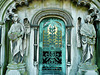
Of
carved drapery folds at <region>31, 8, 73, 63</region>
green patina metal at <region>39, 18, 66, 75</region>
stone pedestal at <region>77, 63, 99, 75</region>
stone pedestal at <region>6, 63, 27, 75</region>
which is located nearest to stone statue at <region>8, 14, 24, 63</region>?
stone pedestal at <region>6, 63, 27, 75</region>

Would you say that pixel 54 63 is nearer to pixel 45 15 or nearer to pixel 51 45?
pixel 51 45

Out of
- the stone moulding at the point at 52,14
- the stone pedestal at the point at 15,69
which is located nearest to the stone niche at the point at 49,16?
the stone moulding at the point at 52,14

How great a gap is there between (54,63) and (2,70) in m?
2.32

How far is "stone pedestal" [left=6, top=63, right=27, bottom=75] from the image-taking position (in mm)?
4738

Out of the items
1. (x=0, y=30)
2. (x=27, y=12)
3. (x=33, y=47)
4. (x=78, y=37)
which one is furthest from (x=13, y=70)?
(x=78, y=37)

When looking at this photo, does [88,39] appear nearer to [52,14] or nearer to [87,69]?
[87,69]

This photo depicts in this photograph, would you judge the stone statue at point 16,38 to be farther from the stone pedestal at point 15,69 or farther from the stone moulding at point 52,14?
the stone moulding at point 52,14

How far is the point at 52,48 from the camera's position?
5656 mm

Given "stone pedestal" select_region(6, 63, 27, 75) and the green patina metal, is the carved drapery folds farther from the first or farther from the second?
"stone pedestal" select_region(6, 63, 27, 75)

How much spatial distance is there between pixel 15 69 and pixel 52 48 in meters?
1.91

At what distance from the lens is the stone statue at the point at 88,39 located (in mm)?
4840

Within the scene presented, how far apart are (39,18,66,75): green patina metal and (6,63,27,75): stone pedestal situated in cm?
96

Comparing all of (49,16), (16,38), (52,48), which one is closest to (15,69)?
(16,38)

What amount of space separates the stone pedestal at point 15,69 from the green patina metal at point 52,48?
956 mm
